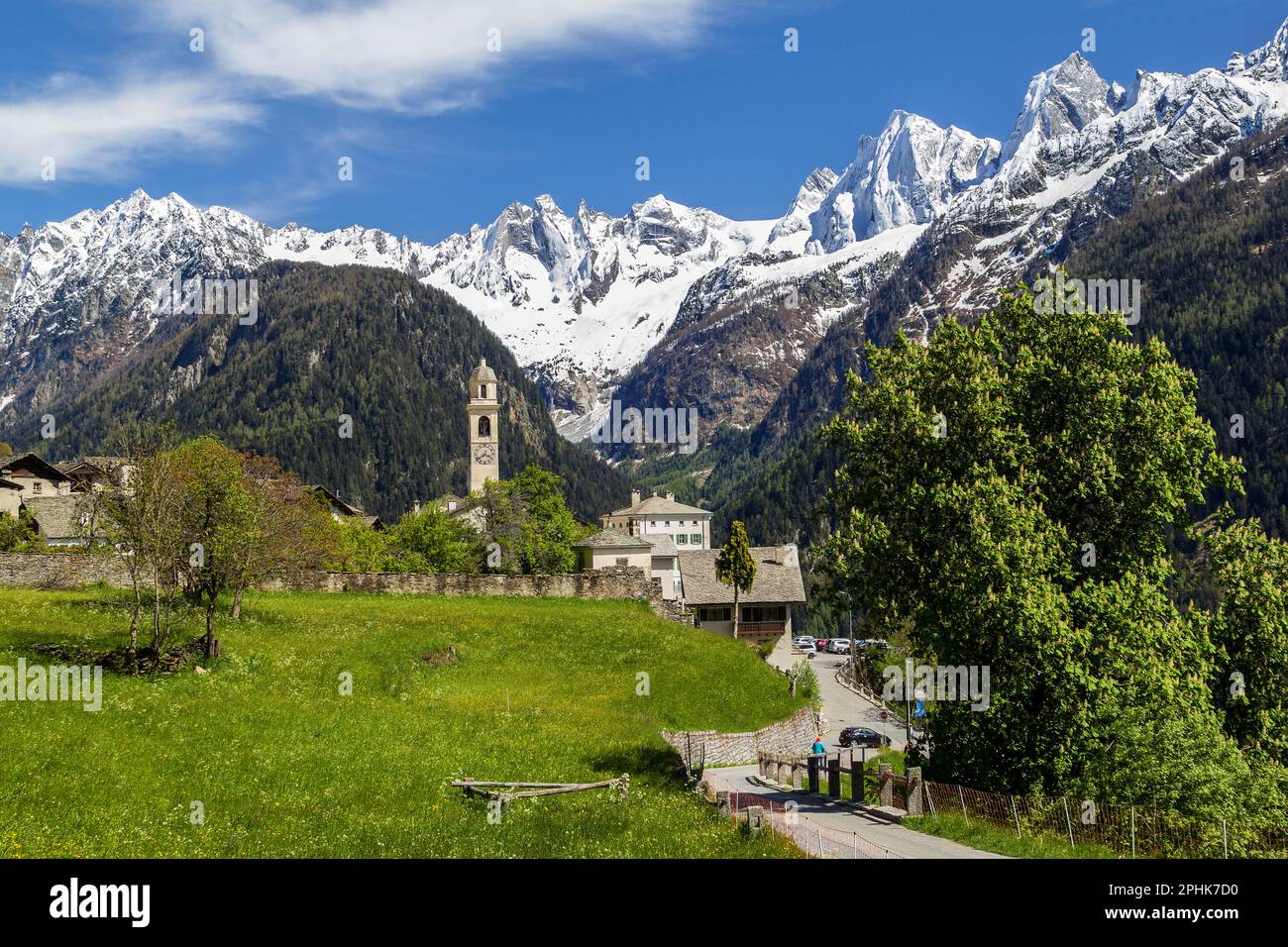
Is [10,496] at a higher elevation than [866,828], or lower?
higher

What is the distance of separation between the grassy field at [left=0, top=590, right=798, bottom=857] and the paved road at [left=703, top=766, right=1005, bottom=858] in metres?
3.34

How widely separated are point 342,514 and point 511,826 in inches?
4241

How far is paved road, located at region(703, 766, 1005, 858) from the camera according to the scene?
22438 millimetres

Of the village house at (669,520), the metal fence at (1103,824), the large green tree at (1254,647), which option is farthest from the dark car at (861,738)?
the village house at (669,520)

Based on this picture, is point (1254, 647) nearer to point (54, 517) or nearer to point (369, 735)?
point (369, 735)

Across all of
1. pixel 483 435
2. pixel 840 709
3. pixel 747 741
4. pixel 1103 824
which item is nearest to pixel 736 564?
pixel 840 709

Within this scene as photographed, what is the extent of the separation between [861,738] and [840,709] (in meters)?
16.5

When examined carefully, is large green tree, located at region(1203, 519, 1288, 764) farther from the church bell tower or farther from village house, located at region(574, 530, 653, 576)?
the church bell tower

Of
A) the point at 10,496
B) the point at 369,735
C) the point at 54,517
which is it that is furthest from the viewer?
the point at 10,496

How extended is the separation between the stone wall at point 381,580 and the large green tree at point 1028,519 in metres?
35.1

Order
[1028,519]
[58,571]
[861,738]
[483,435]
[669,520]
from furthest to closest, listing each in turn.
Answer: [669,520] → [483,435] → [861,738] → [58,571] → [1028,519]

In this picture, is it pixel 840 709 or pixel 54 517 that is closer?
pixel 840 709

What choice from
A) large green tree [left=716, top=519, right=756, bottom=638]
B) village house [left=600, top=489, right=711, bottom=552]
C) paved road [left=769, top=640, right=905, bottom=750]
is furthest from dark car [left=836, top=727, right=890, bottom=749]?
village house [left=600, top=489, right=711, bottom=552]

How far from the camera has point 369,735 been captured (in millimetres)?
29938
